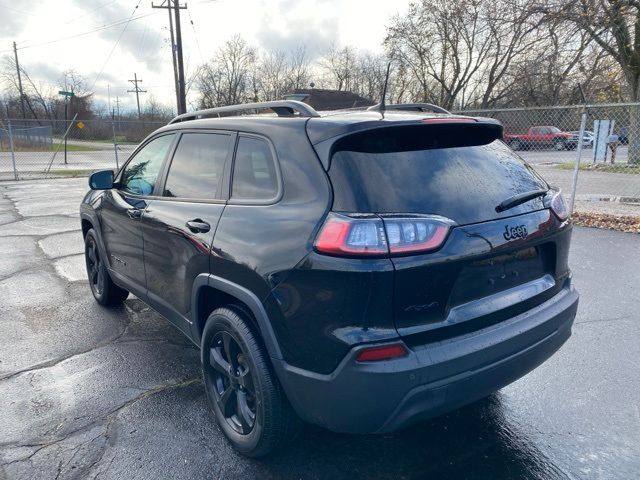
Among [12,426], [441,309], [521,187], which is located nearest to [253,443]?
[441,309]

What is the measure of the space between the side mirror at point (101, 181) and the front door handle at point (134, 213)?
0.53 m

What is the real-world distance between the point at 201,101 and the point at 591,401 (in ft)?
193

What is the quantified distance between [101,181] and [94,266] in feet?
4.20

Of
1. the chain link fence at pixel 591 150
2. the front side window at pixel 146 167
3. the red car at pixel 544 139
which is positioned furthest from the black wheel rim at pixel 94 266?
the red car at pixel 544 139

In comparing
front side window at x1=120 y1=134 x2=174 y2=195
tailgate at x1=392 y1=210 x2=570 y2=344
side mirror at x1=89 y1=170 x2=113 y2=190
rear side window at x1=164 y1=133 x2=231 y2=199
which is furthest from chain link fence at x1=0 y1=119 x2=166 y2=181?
tailgate at x1=392 y1=210 x2=570 y2=344

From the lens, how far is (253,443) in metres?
2.38

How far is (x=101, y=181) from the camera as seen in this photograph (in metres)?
3.90

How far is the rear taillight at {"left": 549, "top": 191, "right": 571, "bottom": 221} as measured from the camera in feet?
8.29

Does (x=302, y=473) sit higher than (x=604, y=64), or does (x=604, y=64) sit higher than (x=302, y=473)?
(x=604, y=64)

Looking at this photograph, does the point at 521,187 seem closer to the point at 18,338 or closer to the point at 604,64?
the point at 18,338

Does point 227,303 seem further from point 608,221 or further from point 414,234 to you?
point 608,221

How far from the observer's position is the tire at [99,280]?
4.49 metres

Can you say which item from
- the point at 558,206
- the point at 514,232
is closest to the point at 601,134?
the point at 558,206

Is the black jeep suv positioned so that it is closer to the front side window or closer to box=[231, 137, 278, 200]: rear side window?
box=[231, 137, 278, 200]: rear side window
